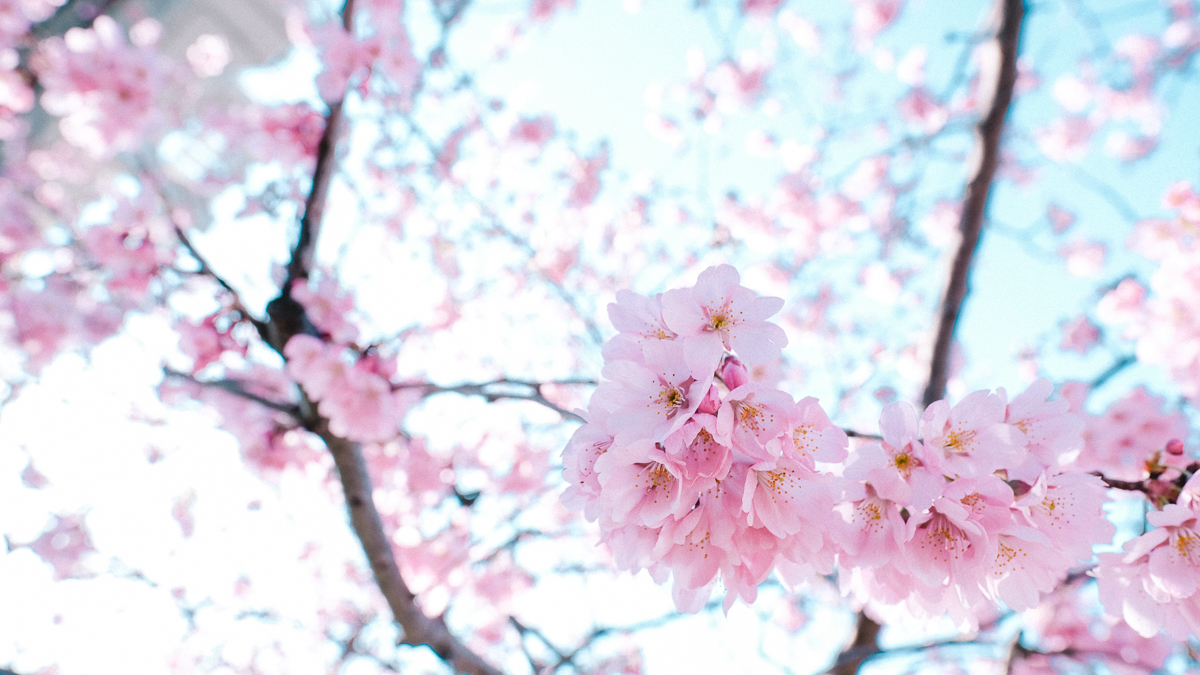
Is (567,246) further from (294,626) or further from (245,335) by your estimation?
(294,626)

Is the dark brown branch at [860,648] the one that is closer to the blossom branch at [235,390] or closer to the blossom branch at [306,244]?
the blossom branch at [235,390]

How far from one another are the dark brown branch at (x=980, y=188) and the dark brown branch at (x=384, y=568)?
2.37 meters

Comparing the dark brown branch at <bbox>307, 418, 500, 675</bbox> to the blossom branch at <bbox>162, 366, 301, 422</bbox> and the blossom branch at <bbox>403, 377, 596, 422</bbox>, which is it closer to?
the blossom branch at <bbox>162, 366, 301, 422</bbox>

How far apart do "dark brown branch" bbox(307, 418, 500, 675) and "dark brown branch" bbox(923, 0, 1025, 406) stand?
2375 millimetres

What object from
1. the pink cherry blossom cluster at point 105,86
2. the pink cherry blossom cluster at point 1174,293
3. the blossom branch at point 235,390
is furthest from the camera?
the pink cherry blossom cluster at point 105,86

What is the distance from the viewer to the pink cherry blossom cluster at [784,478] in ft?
3.04

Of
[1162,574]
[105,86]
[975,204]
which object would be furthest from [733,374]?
[105,86]

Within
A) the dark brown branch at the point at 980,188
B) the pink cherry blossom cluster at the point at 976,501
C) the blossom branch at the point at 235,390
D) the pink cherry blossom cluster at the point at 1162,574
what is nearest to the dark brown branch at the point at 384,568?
the blossom branch at the point at 235,390

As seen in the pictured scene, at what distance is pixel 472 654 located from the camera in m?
2.62

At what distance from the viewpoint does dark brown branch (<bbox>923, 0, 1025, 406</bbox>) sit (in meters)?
2.57

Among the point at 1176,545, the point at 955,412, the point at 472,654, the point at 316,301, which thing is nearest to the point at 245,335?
the point at 316,301

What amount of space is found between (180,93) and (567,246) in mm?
4023

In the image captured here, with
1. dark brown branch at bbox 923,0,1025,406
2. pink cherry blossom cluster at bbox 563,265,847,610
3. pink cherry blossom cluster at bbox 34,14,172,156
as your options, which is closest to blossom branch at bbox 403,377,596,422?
pink cherry blossom cluster at bbox 563,265,847,610

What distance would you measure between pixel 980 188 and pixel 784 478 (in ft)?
7.80
